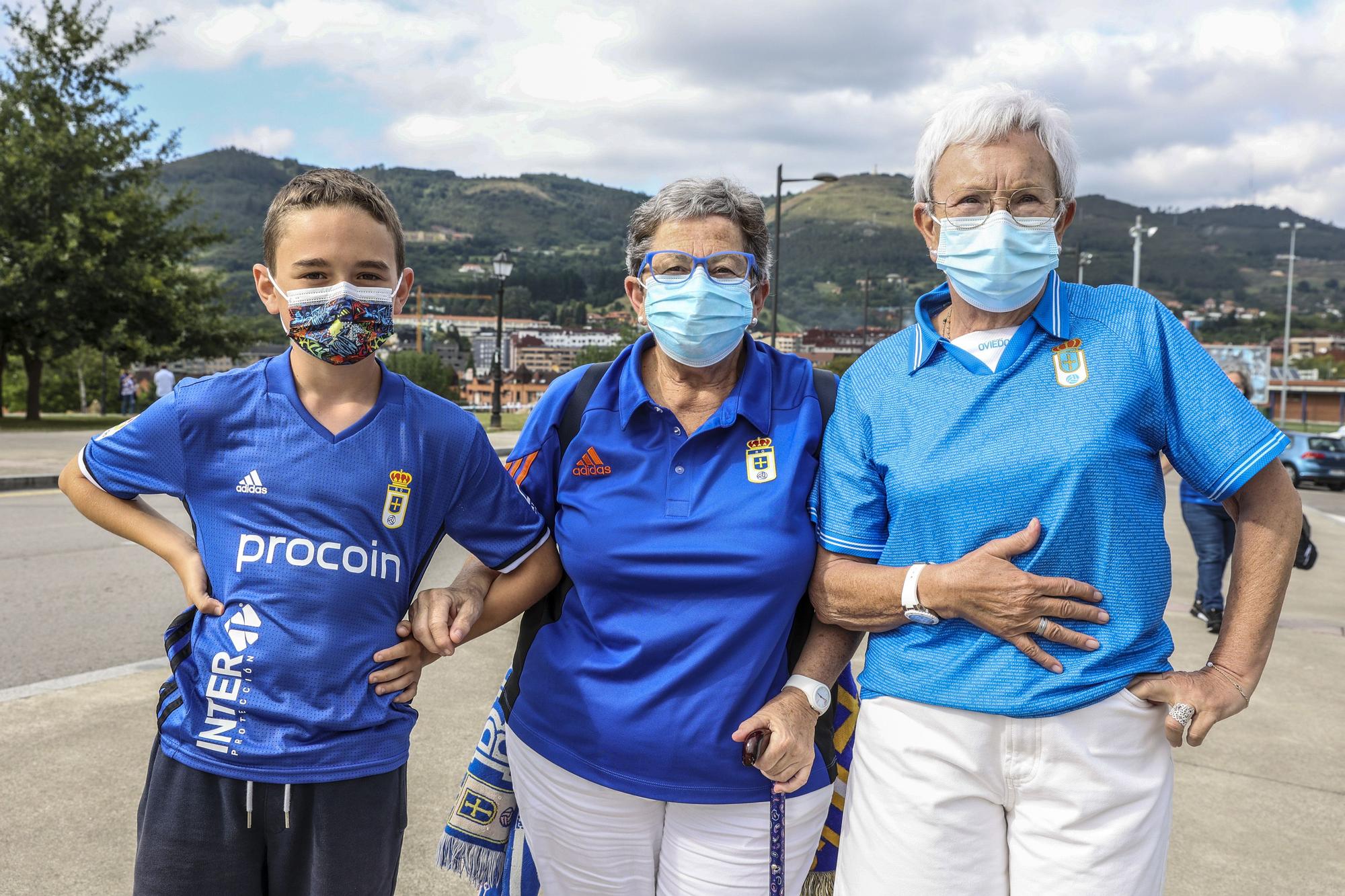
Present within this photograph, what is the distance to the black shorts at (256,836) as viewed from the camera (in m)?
1.80

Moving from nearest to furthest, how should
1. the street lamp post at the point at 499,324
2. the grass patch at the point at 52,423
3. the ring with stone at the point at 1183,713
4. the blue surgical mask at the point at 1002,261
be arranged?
the ring with stone at the point at 1183,713, the blue surgical mask at the point at 1002,261, the grass patch at the point at 52,423, the street lamp post at the point at 499,324

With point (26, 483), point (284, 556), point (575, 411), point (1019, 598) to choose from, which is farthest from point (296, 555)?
point (26, 483)

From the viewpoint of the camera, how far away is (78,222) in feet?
76.4

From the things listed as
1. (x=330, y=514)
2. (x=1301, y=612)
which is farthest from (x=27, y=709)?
(x=1301, y=612)

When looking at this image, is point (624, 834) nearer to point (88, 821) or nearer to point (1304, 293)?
point (88, 821)

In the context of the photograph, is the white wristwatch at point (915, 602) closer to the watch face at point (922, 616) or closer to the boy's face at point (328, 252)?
the watch face at point (922, 616)

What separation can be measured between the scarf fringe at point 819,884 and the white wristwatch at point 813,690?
0.48 m

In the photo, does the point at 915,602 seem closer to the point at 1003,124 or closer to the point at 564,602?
the point at 564,602

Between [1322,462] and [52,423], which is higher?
[52,423]

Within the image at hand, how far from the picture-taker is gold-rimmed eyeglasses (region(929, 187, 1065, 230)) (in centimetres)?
195

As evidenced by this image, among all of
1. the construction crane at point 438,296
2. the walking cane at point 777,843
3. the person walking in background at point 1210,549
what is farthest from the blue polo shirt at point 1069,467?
the construction crane at point 438,296

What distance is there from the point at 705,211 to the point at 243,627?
1296mm

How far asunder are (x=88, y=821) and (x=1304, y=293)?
22130 centimetres

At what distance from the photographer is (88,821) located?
3.37m
